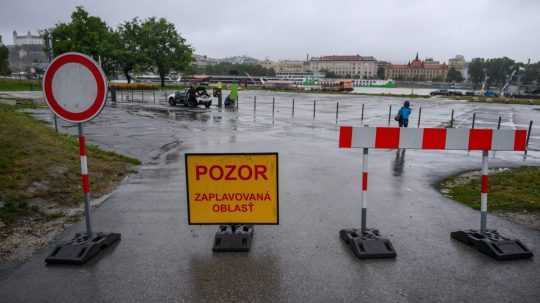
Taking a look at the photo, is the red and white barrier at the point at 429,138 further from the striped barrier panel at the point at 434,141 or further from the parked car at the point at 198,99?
the parked car at the point at 198,99

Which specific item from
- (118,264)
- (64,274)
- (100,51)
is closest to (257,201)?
(118,264)

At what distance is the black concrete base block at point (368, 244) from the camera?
4711 millimetres

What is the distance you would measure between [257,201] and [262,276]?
117cm

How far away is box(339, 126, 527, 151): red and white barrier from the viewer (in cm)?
507

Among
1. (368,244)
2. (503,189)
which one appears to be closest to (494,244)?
(368,244)

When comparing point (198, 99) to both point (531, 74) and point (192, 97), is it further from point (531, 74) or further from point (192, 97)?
point (531, 74)

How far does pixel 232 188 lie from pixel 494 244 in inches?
136

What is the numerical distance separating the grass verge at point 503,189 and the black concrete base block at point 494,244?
5.71 feet

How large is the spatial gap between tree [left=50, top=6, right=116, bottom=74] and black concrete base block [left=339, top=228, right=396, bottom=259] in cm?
6797

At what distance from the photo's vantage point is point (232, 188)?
5.12m

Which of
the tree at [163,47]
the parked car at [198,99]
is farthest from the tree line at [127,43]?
the parked car at [198,99]

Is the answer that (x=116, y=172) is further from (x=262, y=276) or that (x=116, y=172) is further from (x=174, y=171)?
(x=262, y=276)

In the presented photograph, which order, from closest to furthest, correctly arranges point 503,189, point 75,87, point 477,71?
point 75,87
point 503,189
point 477,71

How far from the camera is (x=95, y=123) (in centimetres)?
1905
